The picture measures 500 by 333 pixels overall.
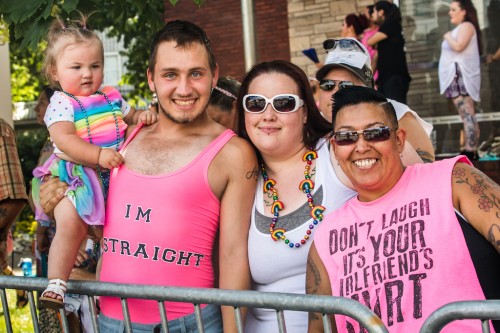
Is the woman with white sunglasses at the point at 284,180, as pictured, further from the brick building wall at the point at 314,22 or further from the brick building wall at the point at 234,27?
the brick building wall at the point at 234,27

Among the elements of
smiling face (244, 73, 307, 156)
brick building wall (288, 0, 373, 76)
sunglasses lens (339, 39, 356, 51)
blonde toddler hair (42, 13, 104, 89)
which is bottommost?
smiling face (244, 73, 307, 156)

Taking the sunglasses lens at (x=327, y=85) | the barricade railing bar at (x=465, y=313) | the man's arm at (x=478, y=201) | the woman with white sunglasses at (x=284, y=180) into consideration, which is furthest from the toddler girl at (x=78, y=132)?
the barricade railing bar at (x=465, y=313)

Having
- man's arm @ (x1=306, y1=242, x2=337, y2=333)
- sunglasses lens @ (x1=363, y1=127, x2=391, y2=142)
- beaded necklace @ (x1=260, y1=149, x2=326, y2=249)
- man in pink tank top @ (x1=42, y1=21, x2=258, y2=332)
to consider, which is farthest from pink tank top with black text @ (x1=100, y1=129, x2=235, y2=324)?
sunglasses lens @ (x1=363, y1=127, x2=391, y2=142)

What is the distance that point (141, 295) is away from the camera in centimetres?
355

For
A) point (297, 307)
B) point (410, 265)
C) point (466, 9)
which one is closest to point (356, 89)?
point (410, 265)

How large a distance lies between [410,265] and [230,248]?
85cm

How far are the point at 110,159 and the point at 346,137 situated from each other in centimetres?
107

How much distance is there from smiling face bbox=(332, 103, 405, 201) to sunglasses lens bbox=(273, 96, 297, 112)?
0.33 metres

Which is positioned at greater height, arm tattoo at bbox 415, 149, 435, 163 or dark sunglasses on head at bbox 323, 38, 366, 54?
dark sunglasses on head at bbox 323, 38, 366, 54

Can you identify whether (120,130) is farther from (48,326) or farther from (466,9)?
(466,9)

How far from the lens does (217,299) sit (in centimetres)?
332

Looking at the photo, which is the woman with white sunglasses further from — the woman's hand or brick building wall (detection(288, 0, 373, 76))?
brick building wall (detection(288, 0, 373, 76))

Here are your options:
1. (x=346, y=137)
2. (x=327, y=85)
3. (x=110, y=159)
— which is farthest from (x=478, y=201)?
(x=110, y=159)

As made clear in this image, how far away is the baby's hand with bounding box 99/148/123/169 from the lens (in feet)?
13.0
